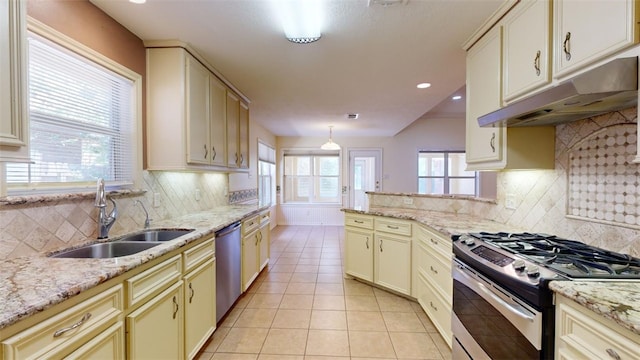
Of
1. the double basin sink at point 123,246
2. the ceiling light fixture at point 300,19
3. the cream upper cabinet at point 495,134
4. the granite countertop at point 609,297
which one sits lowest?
the double basin sink at point 123,246

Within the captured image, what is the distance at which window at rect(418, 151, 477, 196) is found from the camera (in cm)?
675

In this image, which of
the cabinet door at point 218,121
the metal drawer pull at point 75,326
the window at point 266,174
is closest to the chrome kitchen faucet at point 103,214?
the metal drawer pull at point 75,326

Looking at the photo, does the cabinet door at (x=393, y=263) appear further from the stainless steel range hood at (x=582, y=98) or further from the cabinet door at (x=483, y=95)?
the stainless steel range hood at (x=582, y=98)

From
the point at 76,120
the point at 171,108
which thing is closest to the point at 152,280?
the point at 76,120

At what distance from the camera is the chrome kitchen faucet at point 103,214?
1694mm

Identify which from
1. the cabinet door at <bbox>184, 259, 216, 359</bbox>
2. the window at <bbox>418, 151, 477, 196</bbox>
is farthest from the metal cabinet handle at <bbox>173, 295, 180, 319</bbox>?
the window at <bbox>418, 151, 477, 196</bbox>

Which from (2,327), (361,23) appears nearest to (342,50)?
(361,23)

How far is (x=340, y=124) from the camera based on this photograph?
5527 millimetres

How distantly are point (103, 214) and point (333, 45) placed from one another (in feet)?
6.63

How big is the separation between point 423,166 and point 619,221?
18.5 ft

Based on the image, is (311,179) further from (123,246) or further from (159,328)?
(159,328)

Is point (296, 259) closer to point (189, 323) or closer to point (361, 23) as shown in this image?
point (189, 323)

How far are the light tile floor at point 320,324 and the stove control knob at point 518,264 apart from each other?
1119 mm

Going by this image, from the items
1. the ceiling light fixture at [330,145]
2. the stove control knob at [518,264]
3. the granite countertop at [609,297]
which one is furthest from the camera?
the ceiling light fixture at [330,145]
